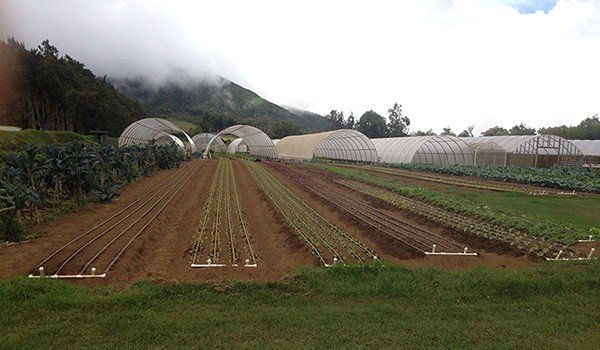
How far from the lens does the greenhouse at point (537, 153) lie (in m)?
32.6

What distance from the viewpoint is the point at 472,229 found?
8758mm

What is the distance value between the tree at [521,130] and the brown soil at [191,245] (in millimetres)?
93666

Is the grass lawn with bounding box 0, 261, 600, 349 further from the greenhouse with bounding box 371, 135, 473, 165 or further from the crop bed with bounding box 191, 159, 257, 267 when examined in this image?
the greenhouse with bounding box 371, 135, 473, 165

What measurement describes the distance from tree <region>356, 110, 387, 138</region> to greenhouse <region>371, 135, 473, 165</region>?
55.2m

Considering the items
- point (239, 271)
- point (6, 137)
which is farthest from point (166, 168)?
point (239, 271)

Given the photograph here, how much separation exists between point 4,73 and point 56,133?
18.8ft

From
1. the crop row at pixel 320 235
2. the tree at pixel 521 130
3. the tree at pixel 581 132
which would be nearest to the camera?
the crop row at pixel 320 235

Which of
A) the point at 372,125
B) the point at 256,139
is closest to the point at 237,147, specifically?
the point at 256,139

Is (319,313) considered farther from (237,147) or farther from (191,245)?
(237,147)

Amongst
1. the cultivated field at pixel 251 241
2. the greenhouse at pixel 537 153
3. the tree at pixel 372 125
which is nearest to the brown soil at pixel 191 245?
the cultivated field at pixel 251 241

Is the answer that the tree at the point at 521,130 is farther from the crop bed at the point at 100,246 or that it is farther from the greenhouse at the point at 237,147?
the crop bed at the point at 100,246

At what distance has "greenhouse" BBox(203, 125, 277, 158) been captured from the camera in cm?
3831

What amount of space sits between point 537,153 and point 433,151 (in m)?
10.6

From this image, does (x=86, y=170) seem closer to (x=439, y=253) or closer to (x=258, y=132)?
(x=439, y=253)
